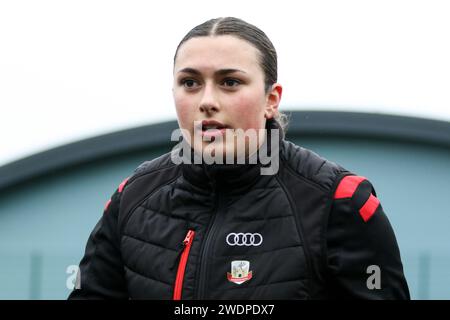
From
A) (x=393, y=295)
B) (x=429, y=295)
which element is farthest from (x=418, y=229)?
(x=393, y=295)

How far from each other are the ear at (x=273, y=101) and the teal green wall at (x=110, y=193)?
5.56 metres

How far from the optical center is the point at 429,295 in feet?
25.1

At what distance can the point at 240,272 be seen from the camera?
208cm

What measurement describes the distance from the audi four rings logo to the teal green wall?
5802 millimetres

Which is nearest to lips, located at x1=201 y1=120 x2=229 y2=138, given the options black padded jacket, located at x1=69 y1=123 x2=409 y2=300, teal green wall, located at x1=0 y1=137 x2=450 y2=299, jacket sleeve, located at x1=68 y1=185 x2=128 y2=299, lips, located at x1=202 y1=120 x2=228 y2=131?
lips, located at x1=202 y1=120 x2=228 y2=131

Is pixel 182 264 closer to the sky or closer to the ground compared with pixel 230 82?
closer to the ground

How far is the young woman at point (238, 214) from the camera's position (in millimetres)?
2074

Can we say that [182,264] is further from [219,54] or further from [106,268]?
[219,54]

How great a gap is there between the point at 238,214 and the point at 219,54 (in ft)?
1.46

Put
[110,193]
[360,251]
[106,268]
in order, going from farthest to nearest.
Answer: [110,193], [106,268], [360,251]

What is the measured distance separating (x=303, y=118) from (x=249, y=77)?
5651 mm

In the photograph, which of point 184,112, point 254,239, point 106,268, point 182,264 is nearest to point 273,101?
point 184,112

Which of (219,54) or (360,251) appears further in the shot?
(219,54)

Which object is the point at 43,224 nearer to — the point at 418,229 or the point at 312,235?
the point at 418,229
